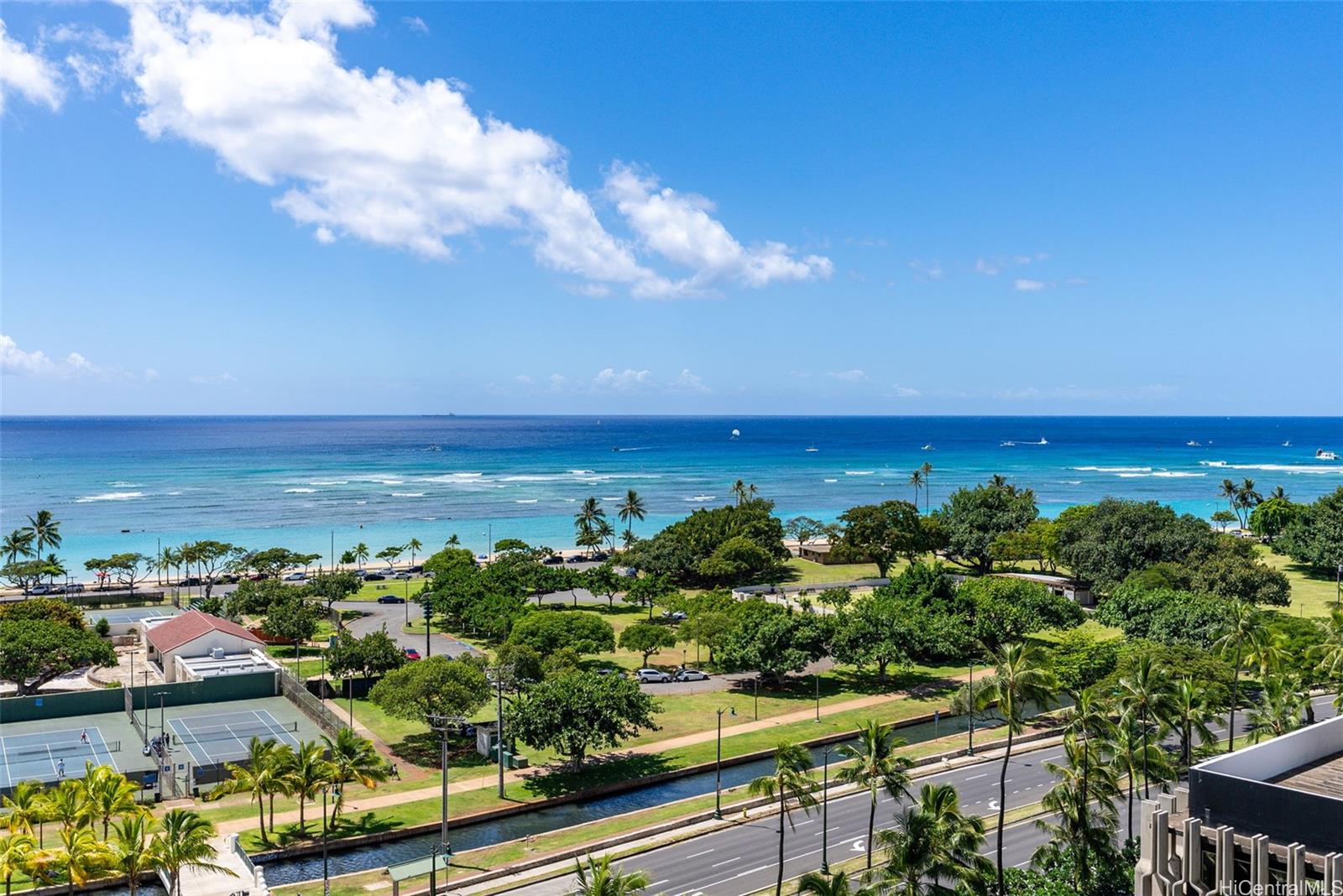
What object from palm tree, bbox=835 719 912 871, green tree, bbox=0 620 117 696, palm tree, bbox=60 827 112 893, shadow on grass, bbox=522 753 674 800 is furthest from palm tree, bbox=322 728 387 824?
green tree, bbox=0 620 117 696

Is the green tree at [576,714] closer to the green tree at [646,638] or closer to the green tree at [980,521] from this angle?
the green tree at [646,638]

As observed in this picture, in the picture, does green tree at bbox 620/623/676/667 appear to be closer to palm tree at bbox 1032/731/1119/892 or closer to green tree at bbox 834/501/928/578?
palm tree at bbox 1032/731/1119/892

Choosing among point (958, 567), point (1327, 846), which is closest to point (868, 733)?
point (1327, 846)

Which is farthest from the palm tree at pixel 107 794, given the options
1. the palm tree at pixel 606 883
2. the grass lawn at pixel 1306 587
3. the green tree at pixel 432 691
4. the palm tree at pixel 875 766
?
the grass lawn at pixel 1306 587

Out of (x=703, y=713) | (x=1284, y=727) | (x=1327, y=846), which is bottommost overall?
(x=703, y=713)

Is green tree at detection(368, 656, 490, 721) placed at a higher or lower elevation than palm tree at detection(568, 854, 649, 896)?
lower

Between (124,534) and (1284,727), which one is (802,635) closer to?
(1284,727)
